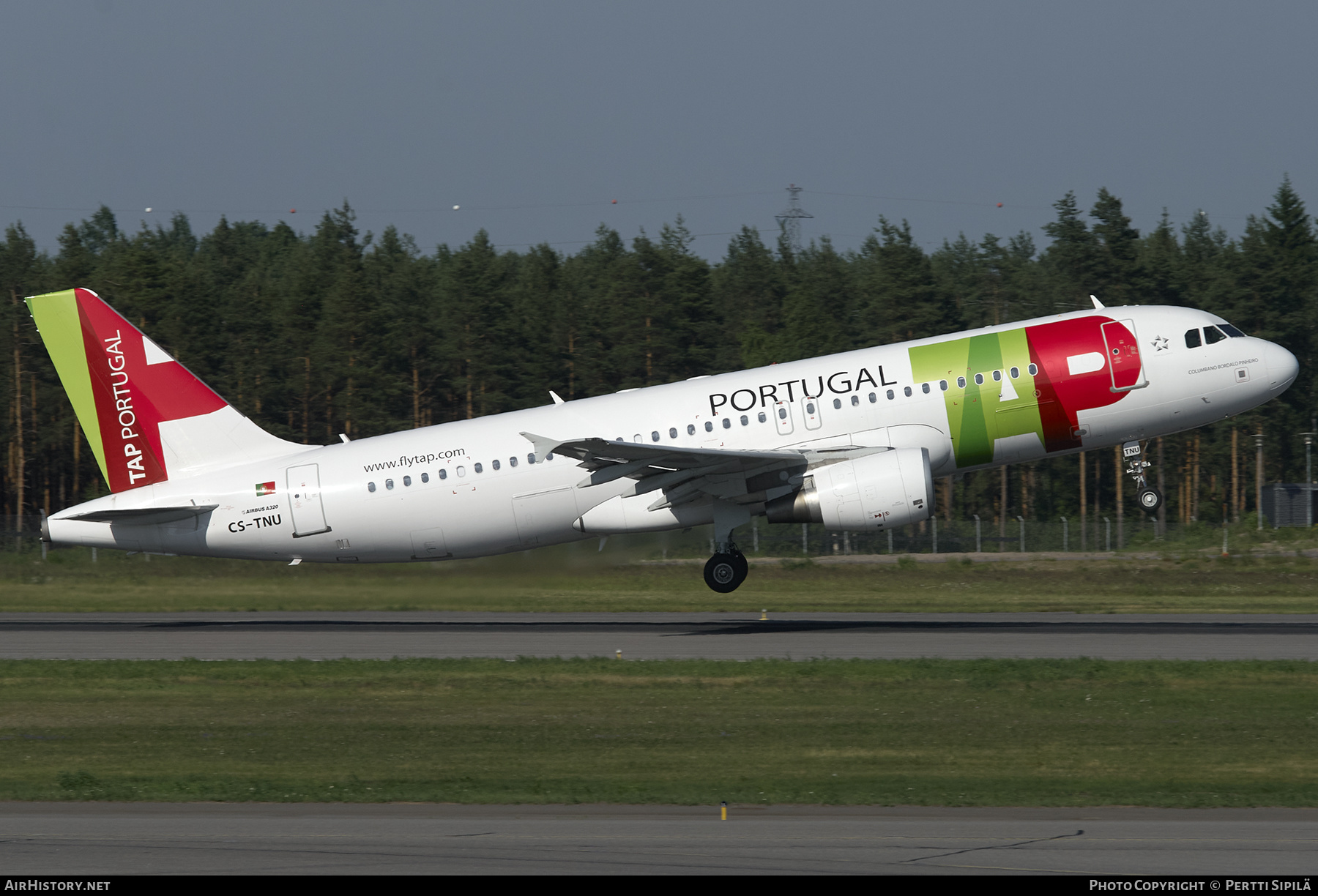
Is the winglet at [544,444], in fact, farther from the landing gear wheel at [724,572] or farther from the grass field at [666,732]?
the landing gear wheel at [724,572]

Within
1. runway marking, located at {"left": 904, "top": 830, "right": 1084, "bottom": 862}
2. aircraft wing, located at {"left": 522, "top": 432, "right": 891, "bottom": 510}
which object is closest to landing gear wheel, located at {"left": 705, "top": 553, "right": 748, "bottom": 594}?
aircraft wing, located at {"left": 522, "top": 432, "right": 891, "bottom": 510}

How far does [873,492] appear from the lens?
2823 centimetres

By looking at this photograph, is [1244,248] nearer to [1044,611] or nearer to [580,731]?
[1044,611]

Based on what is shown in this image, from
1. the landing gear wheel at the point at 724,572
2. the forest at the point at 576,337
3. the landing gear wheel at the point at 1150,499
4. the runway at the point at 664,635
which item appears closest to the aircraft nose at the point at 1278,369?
the landing gear wheel at the point at 1150,499

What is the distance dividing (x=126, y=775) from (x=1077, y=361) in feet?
67.2

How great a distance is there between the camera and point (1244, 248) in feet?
290

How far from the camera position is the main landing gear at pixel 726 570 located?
30641 millimetres

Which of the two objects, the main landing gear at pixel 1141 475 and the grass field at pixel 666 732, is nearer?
the grass field at pixel 666 732

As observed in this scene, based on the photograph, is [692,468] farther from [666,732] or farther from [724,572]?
[666,732]

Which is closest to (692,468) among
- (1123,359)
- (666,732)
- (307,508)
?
(307,508)

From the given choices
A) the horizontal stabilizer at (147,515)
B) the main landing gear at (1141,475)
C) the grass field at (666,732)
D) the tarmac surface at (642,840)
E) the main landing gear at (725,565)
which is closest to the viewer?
the tarmac surface at (642,840)

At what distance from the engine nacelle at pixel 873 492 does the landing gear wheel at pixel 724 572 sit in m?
2.61

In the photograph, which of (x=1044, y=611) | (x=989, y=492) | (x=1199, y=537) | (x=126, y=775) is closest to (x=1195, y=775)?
(x=126, y=775)

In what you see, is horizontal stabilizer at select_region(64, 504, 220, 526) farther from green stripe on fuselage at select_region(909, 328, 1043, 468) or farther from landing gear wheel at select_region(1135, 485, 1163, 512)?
landing gear wheel at select_region(1135, 485, 1163, 512)
